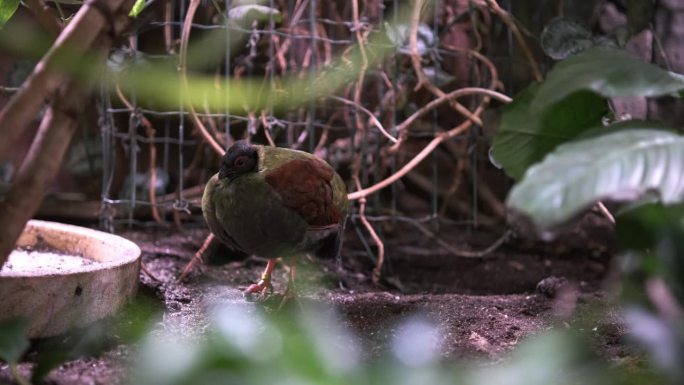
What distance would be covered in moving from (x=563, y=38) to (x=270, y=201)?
1.37 meters

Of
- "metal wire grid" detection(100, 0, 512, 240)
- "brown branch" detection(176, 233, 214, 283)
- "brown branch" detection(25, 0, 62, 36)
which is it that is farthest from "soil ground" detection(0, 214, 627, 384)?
"brown branch" detection(25, 0, 62, 36)

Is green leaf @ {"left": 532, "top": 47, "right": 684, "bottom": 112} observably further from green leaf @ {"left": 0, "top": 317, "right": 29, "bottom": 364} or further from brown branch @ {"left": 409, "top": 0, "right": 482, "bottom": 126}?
brown branch @ {"left": 409, "top": 0, "right": 482, "bottom": 126}

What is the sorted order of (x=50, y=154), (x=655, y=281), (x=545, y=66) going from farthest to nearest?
(x=545, y=66) < (x=50, y=154) < (x=655, y=281)

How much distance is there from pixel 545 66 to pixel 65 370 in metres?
2.62

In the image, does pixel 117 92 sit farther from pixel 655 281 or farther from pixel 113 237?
pixel 655 281

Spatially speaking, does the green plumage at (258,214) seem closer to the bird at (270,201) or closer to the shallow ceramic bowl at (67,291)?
the bird at (270,201)

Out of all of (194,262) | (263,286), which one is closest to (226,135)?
(194,262)

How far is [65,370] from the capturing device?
1.62 m

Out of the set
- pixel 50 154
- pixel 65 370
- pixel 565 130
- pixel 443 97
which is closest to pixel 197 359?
pixel 50 154

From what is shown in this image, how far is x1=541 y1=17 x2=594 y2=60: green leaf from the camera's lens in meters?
2.84

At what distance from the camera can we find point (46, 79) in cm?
140

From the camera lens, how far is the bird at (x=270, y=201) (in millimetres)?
2289

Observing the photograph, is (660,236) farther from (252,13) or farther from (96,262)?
(252,13)

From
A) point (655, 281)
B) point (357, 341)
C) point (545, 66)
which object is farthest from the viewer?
point (545, 66)
